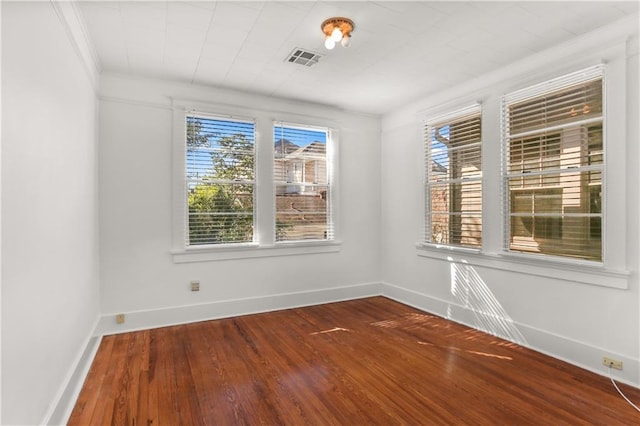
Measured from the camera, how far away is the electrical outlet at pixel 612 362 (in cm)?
265

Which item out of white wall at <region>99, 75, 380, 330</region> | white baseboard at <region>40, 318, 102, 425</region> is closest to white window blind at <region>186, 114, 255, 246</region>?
white wall at <region>99, 75, 380, 330</region>

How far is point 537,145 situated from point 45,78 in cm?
392

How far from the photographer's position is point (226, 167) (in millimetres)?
4199

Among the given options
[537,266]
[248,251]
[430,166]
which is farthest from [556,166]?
[248,251]

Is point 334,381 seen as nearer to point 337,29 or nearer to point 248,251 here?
point 248,251

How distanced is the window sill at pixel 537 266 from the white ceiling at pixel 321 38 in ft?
6.42

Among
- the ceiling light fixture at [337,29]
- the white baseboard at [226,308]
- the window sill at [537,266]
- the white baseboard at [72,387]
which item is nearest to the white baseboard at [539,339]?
the window sill at [537,266]

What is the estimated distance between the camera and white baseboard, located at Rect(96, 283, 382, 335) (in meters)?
3.69

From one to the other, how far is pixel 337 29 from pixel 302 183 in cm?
232

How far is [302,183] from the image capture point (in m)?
4.71

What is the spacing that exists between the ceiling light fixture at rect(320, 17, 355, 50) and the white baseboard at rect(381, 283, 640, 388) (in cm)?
312

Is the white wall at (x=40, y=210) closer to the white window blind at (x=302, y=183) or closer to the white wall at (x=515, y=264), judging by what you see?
the white window blind at (x=302, y=183)

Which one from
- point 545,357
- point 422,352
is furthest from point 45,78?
point 545,357

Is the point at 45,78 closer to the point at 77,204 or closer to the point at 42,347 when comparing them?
the point at 77,204
